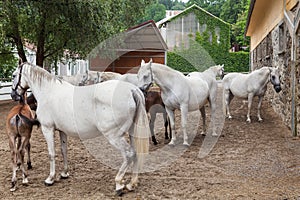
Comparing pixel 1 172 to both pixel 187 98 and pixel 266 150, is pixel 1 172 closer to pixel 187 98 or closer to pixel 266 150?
pixel 187 98

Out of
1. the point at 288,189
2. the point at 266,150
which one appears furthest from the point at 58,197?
the point at 266,150

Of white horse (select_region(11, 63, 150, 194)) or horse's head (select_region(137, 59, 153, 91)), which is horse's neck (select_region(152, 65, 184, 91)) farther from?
white horse (select_region(11, 63, 150, 194))

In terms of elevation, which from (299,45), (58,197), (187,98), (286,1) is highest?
(286,1)

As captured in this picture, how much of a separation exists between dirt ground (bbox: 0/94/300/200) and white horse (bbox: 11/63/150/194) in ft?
0.97

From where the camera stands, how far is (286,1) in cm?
822

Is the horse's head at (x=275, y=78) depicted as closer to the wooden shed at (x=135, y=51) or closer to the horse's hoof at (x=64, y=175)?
the horse's hoof at (x=64, y=175)

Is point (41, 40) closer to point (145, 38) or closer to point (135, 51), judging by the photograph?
point (135, 51)

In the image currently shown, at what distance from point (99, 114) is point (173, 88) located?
2.48m

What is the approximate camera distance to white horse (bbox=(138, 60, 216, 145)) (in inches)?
221

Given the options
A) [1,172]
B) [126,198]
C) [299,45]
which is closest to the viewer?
[126,198]

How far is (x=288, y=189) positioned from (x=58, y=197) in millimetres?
2550

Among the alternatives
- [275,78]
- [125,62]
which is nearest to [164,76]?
[275,78]

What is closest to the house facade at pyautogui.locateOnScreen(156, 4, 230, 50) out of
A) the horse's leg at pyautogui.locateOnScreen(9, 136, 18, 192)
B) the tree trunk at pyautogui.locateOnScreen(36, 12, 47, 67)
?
the tree trunk at pyautogui.locateOnScreen(36, 12, 47, 67)

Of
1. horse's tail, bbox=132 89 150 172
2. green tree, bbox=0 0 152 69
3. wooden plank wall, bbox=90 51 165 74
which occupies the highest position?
green tree, bbox=0 0 152 69
